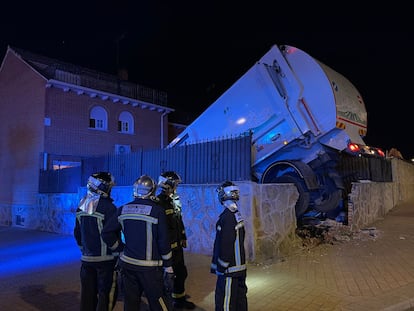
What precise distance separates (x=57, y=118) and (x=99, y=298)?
14.2 meters

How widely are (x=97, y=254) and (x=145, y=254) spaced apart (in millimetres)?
795

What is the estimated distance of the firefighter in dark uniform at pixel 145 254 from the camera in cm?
373

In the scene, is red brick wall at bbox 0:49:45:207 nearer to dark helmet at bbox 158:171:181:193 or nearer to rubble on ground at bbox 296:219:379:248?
rubble on ground at bbox 296:219:379:248

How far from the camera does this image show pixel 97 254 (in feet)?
13.8

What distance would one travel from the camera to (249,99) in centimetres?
903

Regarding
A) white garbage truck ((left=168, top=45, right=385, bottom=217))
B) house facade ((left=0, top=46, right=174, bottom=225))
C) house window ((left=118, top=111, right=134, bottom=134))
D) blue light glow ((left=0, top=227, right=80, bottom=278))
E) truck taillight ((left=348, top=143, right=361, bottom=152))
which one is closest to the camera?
blue light glow ((left=0, top=227, right=80, bottom=278))

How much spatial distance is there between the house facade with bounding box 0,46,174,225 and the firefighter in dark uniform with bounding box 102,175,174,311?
13.8 m

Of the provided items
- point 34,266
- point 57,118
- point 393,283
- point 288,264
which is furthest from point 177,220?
point 57,118

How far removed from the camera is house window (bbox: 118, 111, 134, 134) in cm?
1982

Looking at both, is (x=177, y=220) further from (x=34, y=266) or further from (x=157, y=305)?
(x=34, y=266)

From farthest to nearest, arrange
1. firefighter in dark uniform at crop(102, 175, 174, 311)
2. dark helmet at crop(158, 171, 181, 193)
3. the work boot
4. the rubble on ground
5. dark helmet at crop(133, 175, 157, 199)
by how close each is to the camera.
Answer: the rubble on ground
dark helmet at crop(158, 171, 181, 193)
the work boot
dark helmet at crop(133, 175, 157, 199)
firefighter in dark uniform at crop(102, 175, 174, 311)

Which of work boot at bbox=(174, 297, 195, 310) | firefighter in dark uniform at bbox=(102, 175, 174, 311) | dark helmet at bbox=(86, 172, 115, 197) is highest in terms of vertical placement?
dark helmet at bbox=(86, 172, 115, 197)

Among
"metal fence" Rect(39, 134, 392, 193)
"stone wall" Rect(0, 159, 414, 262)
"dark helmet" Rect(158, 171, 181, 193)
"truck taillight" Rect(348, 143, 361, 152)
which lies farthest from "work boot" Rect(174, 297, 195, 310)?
"truck taillight" Rect(348, 143, 361, 152)

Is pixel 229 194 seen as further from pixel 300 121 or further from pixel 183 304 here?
pixel 300 121
